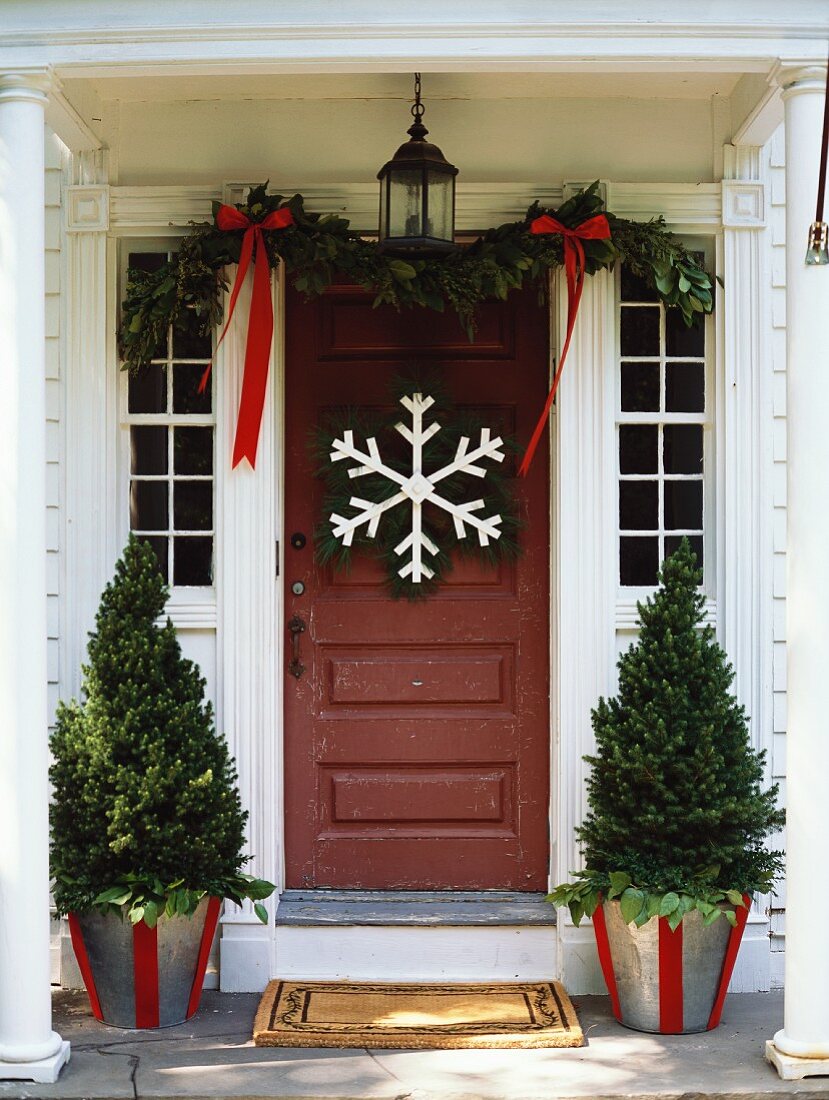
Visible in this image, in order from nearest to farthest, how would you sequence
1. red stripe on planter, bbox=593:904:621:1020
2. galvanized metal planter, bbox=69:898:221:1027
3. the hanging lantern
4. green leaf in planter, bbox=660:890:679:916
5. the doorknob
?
the hanging lantern → green leaf in planter, bbox=660:890:679:916 → galvanized metal planter, bbox=69:898:221:1027 → red stripe on planter, bbox=593:904:621:1020 → the doorknob

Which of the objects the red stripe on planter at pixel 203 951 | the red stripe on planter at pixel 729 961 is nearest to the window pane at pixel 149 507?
the red stripe on planter at pixel 203 951

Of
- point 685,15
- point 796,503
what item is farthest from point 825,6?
point 796,503

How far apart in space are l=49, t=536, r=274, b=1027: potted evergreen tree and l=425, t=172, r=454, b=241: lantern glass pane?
1.50 m

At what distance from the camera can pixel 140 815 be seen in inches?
169

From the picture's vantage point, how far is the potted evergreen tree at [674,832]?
14.1ft

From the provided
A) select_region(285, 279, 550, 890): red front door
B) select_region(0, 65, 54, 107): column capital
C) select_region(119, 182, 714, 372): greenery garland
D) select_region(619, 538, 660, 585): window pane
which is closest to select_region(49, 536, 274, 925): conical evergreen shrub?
select_region(285, 279, 550, 890): red front door

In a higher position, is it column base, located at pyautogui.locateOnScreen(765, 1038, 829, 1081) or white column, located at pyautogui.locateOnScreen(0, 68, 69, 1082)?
white column, located at pyautogui.locateOnScreen(0, 68, 69, 1082)

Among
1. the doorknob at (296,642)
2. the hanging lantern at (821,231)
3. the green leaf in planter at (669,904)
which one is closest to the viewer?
the hanging lantern at (821,231)

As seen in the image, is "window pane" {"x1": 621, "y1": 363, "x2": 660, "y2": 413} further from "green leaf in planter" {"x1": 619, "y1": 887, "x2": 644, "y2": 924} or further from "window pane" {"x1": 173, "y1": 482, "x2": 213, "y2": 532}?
"green leaf in planter" {"x1": 619, "y1": 887, "x2": 644, "y2": 924}

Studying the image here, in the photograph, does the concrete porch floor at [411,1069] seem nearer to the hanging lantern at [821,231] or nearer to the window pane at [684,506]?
the window pane at [684,506]

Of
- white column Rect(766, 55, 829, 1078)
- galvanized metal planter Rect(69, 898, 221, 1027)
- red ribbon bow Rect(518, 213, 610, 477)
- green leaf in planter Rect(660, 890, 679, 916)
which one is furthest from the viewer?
red ribbon bow Rect(518, 213, 610, 477)

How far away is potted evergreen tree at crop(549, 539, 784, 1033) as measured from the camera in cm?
431

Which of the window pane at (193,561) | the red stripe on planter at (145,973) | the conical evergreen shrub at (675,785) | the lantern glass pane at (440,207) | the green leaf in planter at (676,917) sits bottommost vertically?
the red stripe on planter at (145,973)

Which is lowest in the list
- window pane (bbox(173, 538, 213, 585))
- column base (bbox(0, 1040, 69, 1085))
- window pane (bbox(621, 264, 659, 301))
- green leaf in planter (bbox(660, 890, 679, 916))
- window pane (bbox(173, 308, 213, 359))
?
column base (bbox(0, 1040, 69, 1085))
